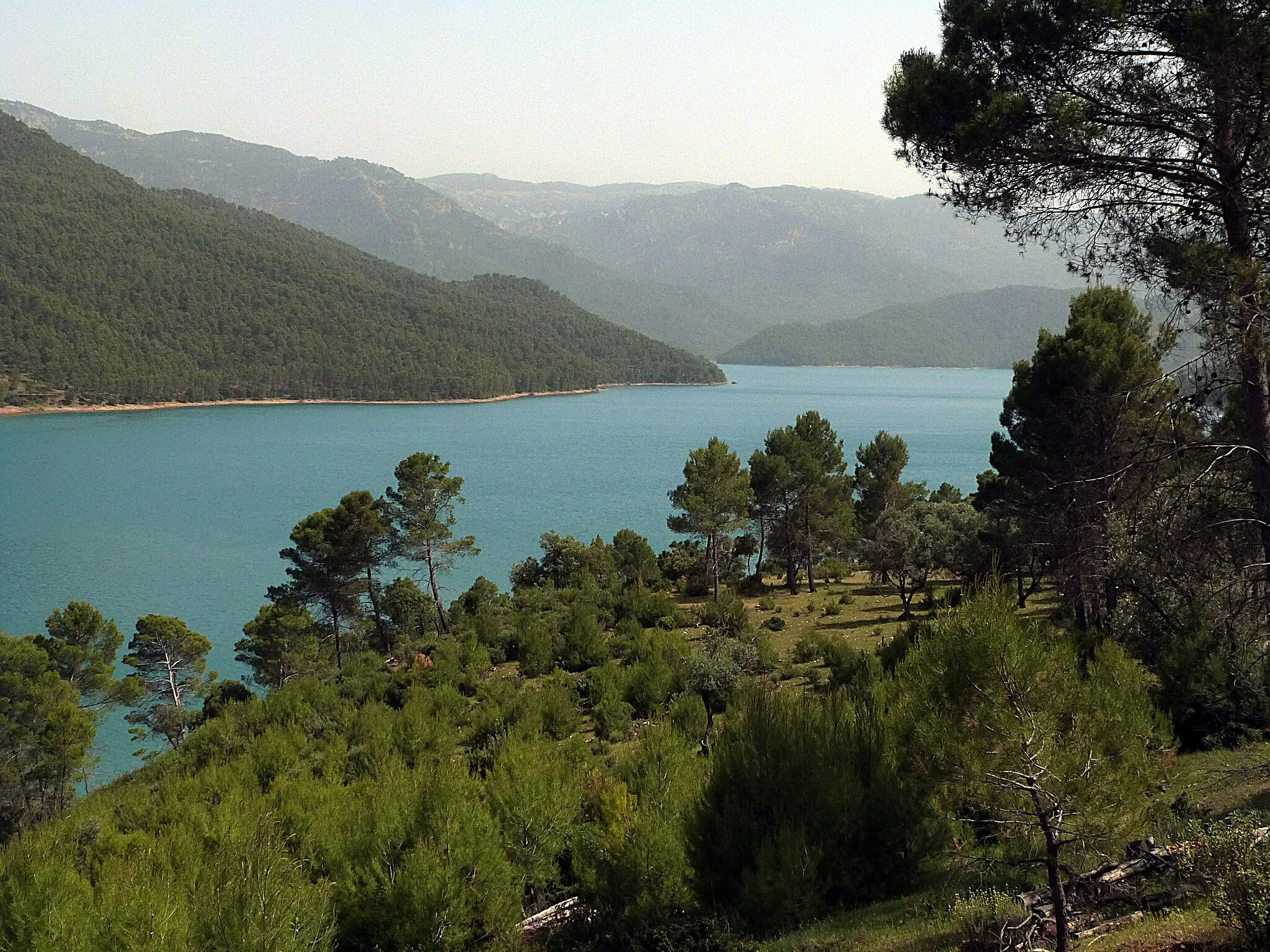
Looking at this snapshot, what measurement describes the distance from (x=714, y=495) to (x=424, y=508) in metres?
9.18

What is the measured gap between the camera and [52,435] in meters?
86.6

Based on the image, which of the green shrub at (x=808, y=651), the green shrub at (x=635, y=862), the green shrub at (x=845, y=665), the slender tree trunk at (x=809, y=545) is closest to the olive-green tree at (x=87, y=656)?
the green shrub at (x=808, y=651)

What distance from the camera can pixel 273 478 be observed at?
66.3 m

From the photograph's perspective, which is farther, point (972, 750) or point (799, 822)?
point (799, 822)

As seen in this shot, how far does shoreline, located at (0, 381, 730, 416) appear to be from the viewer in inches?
4158

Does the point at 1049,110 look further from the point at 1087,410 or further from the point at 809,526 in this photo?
the point at 809,526

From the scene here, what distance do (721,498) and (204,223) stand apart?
18049 centimetres

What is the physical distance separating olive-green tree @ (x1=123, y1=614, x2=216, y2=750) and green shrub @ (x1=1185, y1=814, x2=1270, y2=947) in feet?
82.7

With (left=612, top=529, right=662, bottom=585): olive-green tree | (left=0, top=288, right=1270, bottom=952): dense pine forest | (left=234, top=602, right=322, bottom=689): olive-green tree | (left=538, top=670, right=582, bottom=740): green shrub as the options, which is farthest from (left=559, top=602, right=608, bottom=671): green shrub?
(left=612, top=529, right=662, bottom=585): olive-green tree

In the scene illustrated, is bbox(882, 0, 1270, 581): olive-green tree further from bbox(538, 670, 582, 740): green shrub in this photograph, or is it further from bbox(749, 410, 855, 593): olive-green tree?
bbox(749, 410, 855, 593): olive-green tree

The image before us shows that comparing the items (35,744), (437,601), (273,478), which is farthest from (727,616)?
(273,478)

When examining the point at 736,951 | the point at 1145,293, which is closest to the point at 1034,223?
the point at 1145,293

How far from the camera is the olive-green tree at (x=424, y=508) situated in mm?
27172

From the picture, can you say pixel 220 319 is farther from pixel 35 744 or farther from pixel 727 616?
pixel 727 616
